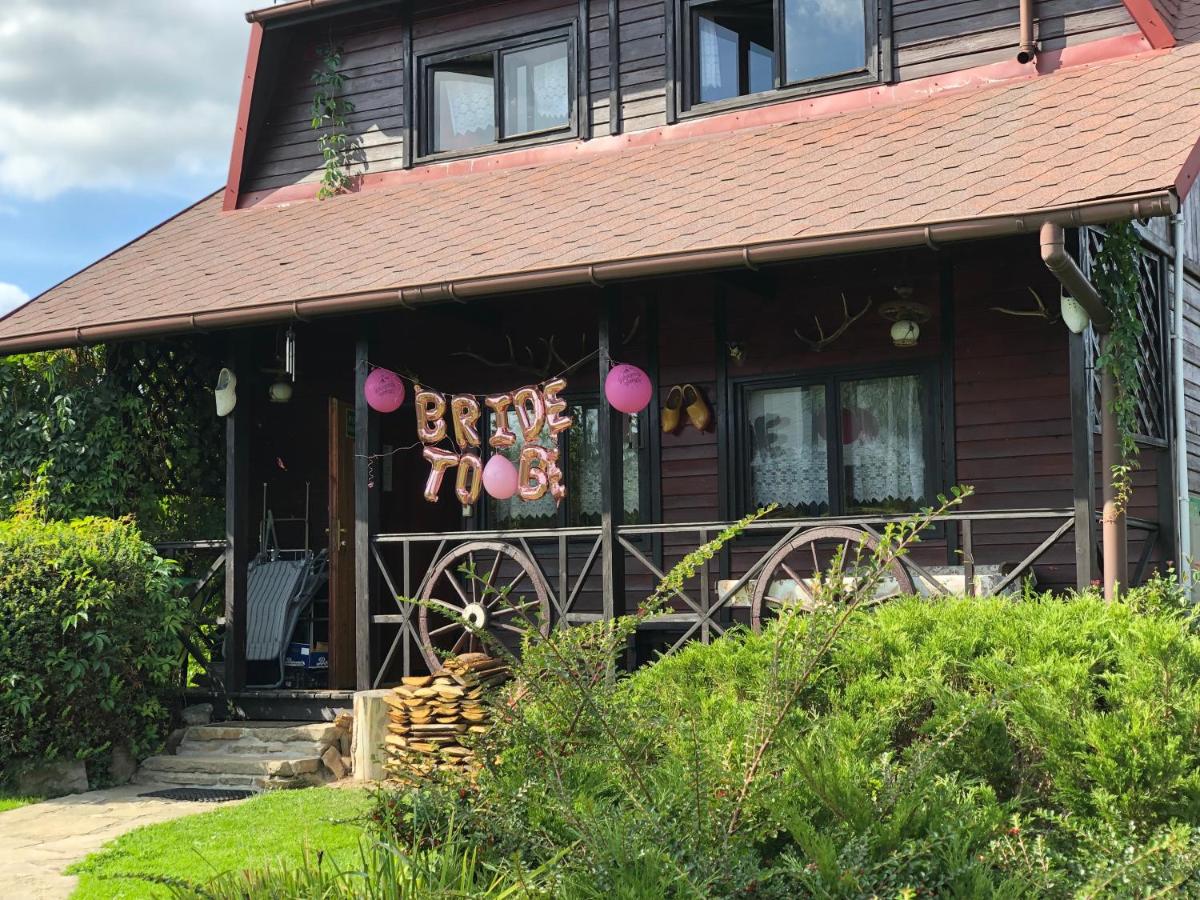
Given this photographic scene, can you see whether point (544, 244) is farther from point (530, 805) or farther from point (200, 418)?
point (530, 805)

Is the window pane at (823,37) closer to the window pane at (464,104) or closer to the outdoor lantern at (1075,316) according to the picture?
the window pane at (464,104)

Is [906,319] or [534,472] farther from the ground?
[906,319]

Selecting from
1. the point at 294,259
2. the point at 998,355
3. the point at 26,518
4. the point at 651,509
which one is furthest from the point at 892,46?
the point at 26,518

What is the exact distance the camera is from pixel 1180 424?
9.30m

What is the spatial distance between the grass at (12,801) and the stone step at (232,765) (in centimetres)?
88

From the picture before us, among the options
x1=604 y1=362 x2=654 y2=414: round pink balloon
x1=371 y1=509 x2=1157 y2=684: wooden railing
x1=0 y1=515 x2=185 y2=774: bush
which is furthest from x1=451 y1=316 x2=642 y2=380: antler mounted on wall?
x1=0 y1=515 x2=185 y2=774: bush

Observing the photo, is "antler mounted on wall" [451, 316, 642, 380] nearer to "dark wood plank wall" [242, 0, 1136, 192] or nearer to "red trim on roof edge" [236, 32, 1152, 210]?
"red trim on roof edge" [236, 32, 1152, 210]

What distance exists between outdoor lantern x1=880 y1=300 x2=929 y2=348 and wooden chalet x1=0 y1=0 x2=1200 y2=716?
3 cm

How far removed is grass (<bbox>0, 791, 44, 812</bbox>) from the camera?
27.8 ft

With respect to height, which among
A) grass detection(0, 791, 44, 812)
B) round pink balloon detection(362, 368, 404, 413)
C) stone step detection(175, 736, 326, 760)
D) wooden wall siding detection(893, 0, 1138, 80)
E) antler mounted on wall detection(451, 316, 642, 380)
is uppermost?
wooden wall siding detection(893, 0, 1138, 80)

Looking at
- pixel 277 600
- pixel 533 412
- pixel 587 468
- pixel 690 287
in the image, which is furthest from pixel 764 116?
pixel 277 600

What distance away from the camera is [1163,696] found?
187 inches

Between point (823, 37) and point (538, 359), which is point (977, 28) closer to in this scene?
point (823, 37)

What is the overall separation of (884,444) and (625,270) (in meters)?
2.55
